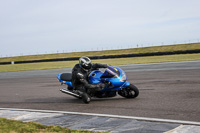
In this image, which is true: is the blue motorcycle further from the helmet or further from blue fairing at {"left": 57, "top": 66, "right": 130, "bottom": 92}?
the helmet

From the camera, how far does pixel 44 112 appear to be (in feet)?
23.6

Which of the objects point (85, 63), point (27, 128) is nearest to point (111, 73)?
point (85, 63)

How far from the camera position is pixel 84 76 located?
8.81 meters

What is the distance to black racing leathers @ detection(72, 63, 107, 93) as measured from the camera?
8484 millimetres

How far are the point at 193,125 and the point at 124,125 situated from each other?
1228 millimetres

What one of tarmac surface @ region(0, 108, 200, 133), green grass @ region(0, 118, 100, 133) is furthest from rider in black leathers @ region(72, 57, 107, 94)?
green grass @ region(0, 118, 100, 133)

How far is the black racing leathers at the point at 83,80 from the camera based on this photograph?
8.48 meters

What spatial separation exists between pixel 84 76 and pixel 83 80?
0.25 metres

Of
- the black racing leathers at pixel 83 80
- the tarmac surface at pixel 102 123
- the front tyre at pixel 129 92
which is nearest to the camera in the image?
the tarmac surface at pixel 102 123

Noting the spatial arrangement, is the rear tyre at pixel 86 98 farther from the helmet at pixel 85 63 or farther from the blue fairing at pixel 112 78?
the helmet at pixel 85 63

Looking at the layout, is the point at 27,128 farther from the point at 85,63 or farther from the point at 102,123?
the point at 85,63

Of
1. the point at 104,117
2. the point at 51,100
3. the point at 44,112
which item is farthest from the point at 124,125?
the point at 51,100

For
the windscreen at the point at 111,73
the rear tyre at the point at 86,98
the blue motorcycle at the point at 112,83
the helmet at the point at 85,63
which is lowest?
the rear tyre at the point at 86,98

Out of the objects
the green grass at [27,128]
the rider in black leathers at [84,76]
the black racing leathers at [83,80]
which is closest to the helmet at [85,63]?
Answer: the rider in black leathers at [84,76]
